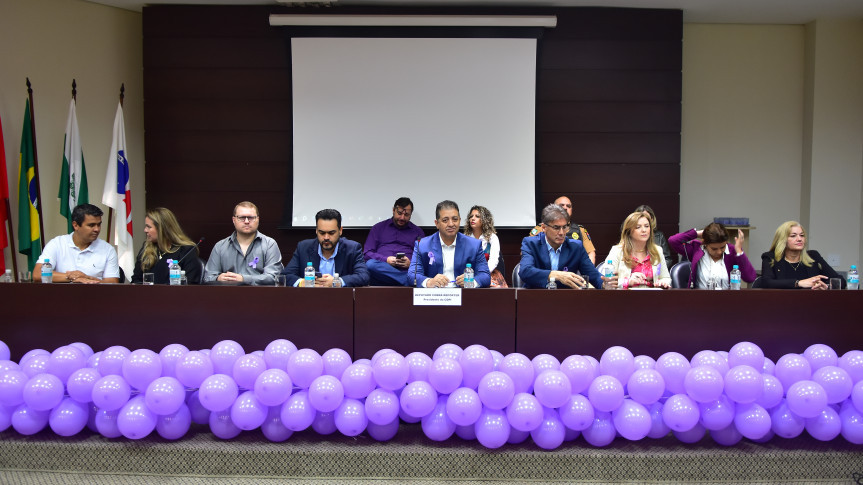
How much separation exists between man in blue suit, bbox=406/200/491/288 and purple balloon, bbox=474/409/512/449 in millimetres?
1126

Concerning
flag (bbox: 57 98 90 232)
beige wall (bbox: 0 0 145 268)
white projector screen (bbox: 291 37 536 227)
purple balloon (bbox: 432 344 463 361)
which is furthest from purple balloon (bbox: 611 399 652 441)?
beige wall (bbox: 0 0 145 268)

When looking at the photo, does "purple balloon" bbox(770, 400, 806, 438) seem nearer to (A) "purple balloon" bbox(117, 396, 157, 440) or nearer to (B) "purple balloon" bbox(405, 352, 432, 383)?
(B) "purple balloon" bbox(405, 352, 432, 383)

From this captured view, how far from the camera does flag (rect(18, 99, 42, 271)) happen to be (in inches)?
192

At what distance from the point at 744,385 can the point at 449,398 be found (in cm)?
108

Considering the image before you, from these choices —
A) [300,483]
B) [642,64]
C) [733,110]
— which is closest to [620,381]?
[300,483]

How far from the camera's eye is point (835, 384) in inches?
93.2

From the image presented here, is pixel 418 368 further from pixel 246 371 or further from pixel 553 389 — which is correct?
pixel 246 371

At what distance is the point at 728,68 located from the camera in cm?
603

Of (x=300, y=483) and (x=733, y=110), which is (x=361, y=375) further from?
(x=733, y=110)

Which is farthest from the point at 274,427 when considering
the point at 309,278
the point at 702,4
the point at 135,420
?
the point at 702,4

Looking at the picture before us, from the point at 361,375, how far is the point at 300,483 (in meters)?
0.45

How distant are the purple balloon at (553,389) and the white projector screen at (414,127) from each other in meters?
3.34

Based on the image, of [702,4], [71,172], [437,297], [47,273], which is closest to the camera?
[437,297]

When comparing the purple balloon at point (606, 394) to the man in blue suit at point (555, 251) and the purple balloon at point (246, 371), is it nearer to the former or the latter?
the man in blue suit at point (555, 251)
